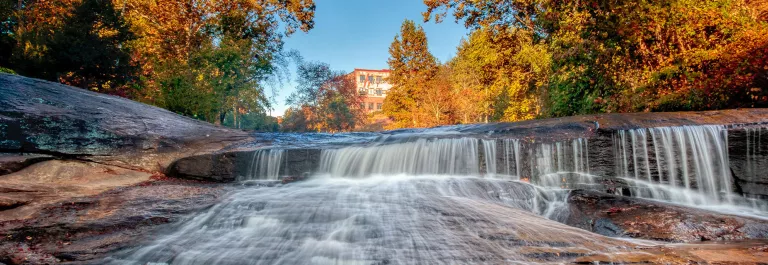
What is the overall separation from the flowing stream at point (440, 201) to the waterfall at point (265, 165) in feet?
0.07

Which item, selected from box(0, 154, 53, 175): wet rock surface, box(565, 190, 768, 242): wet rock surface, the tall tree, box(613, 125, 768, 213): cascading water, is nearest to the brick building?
the tall tree

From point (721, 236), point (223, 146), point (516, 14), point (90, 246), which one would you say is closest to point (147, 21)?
point (223, 146)

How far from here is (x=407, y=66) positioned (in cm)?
3788

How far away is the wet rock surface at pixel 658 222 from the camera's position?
170 inches

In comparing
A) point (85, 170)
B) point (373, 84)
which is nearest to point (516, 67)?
point (85, 170)

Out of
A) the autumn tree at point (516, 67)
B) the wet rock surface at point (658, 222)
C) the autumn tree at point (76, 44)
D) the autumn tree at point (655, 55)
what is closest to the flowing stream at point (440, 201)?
the wet rock surface at point (658, 222)

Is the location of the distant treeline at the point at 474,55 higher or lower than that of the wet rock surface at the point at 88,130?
higher

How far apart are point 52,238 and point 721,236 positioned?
741 cm

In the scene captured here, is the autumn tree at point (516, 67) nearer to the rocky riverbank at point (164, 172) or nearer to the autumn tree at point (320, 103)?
the rocky riverbank at point (164, 172)

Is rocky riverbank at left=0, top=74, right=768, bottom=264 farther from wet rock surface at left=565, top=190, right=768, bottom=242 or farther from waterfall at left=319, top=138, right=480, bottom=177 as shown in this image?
waterfall at left=319, top=138, right=480, bottom=177

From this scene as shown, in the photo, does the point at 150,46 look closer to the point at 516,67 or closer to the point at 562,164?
the point at 516,67

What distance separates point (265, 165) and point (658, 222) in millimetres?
6799

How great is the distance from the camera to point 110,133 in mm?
7457

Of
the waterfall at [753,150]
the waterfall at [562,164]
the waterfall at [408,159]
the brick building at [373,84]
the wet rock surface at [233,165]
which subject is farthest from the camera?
the brick building at [373,84]
